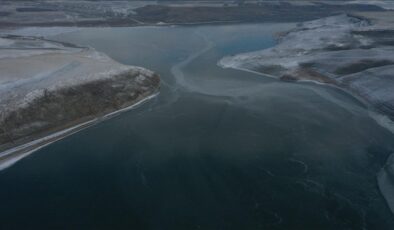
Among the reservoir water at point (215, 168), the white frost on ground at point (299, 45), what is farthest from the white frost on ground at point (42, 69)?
the white frost on ground at point (299, 45)

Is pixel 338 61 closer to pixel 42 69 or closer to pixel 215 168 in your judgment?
pixel 215 168

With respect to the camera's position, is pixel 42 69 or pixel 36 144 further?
pixel 42 69

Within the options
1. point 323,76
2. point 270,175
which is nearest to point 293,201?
point 270,175

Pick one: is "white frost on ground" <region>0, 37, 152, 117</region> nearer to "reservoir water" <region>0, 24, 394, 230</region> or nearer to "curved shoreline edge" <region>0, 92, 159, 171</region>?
"curved shoreline edge" <region>0, 92, 159, 171</region>

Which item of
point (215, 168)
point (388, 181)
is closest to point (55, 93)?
point (215, 168)

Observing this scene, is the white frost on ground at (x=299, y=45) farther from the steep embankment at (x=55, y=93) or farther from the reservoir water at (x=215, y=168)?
the steep embankment at (x=55, y=93)
